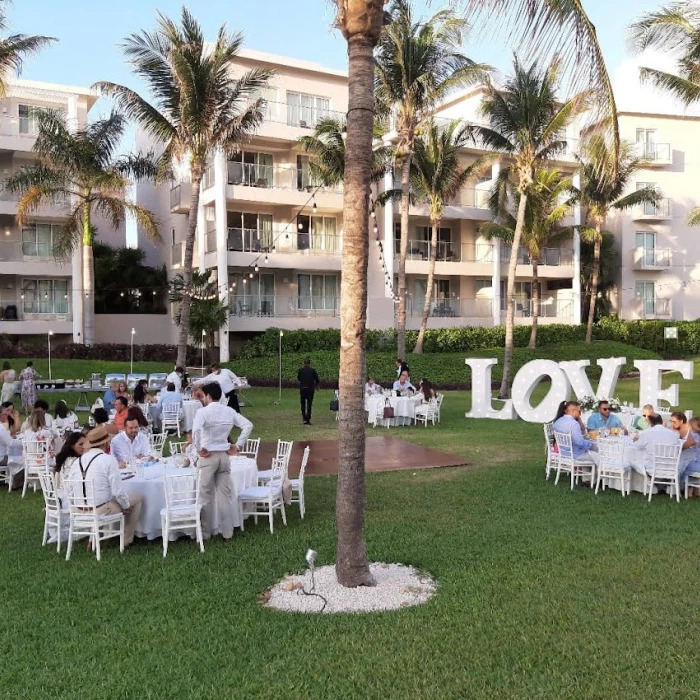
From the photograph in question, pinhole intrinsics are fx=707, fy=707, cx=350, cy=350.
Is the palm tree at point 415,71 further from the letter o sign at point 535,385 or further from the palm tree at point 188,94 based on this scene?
the letter o sign at point 535,385

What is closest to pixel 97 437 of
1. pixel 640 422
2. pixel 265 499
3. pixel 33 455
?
pixel 265 499

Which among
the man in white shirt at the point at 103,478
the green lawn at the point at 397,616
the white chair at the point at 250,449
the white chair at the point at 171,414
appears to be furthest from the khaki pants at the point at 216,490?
the white chair at the point at 171,414

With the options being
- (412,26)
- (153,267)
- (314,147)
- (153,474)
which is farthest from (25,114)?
(153,474)

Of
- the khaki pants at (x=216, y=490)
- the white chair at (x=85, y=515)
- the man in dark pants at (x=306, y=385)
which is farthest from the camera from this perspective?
the man in dark pants at (x=306, y=385)

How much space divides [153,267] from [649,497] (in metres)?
33.6

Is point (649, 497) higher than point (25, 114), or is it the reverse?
point (25, 114)

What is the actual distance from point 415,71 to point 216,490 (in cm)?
2162

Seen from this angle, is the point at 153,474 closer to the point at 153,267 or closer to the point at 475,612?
the point at 475,612

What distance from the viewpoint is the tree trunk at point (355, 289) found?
6129 millimetres

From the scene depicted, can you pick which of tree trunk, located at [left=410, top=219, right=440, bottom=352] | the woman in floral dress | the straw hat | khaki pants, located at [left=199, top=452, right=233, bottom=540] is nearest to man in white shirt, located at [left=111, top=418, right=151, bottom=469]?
the straw hat

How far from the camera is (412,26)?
82.7ft

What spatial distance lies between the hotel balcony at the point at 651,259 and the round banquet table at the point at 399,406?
28.3 m

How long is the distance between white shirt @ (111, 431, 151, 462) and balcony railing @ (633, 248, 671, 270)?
3814cm

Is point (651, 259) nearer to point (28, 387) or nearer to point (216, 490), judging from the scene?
point (28, 387)
